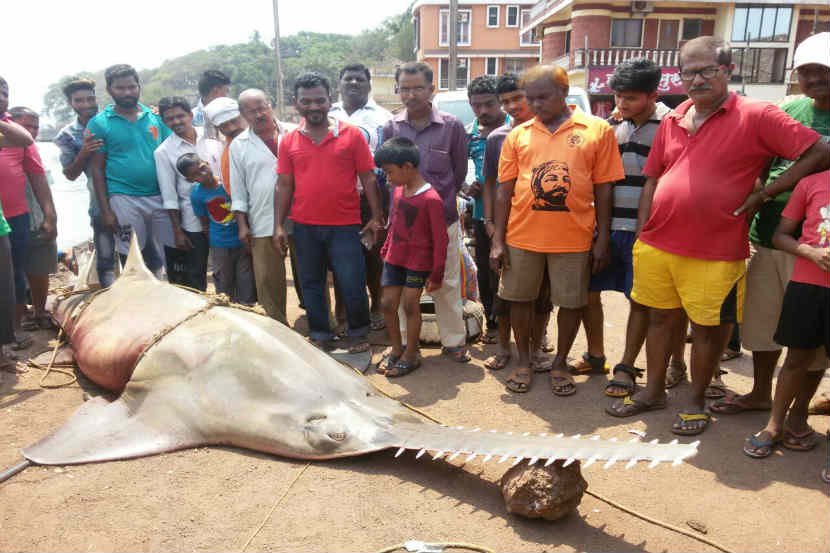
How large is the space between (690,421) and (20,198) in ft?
16.5

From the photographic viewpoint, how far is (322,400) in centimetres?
293

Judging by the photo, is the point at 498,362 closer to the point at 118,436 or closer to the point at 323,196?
the point at 323,196

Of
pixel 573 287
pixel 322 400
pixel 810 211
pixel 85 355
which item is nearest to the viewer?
pixel 810 211

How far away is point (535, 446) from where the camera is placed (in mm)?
2389

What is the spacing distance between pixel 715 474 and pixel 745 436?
1.58 ft

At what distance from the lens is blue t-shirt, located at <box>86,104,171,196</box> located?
491 cm

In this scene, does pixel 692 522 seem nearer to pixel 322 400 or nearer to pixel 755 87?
pixel 322 400

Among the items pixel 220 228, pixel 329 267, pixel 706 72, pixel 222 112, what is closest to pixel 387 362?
pixel 329 267

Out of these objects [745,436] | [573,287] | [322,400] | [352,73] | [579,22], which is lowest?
[745,436]

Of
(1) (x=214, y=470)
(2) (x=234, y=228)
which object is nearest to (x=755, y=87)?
(2) (x=234, y=228)

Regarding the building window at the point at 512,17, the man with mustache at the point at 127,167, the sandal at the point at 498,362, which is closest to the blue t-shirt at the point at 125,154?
the man with mustache at the point at 127,167

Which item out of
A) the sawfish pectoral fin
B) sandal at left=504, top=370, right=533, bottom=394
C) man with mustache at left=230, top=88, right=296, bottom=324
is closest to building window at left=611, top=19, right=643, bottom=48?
man with mustache at left=230, top=88, right=296, bottom=324

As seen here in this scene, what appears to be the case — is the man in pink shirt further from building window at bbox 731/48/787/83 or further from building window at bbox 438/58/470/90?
building window at bbox 438/58/470/90

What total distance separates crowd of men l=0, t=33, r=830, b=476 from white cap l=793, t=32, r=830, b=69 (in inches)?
0.6
